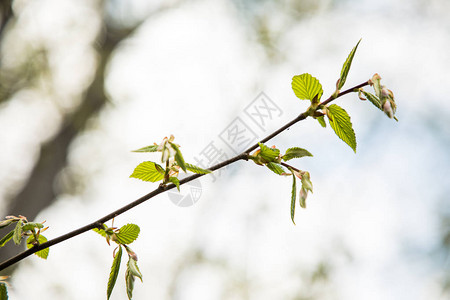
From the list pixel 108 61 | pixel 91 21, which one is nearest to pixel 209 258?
pixel 108 61

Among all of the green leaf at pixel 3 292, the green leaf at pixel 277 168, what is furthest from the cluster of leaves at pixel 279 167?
the green leaf at pixel 3 292

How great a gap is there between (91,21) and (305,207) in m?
2.93

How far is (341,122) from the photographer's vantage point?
338 millimetres

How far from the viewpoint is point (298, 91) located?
1.16 feet

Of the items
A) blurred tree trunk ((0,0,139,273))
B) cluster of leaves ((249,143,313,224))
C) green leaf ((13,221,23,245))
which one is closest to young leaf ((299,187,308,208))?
cluster of leaves ((249,143,313,224))

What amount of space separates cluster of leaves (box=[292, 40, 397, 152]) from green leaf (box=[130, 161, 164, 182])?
146 millimetres

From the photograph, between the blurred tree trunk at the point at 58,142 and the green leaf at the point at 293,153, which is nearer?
the green leaf at the point at 293,153

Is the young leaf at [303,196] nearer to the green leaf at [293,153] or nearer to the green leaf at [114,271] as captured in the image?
the green leaf at [293,153]

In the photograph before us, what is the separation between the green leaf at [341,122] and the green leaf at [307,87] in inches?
0.7

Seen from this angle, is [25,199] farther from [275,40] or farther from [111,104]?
[275,40]

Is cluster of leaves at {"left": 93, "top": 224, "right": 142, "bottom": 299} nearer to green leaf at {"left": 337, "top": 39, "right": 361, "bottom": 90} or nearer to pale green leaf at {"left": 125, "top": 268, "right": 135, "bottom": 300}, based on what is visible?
pale green leaf at {"left": 125, "top": 268, "right": 135, "bottom": 300}

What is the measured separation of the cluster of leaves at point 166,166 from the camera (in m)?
0.28

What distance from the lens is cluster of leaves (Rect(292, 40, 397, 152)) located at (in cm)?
32

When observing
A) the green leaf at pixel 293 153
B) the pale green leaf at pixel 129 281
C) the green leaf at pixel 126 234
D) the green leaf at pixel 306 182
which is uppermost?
the green leaf at pixel 126 234
